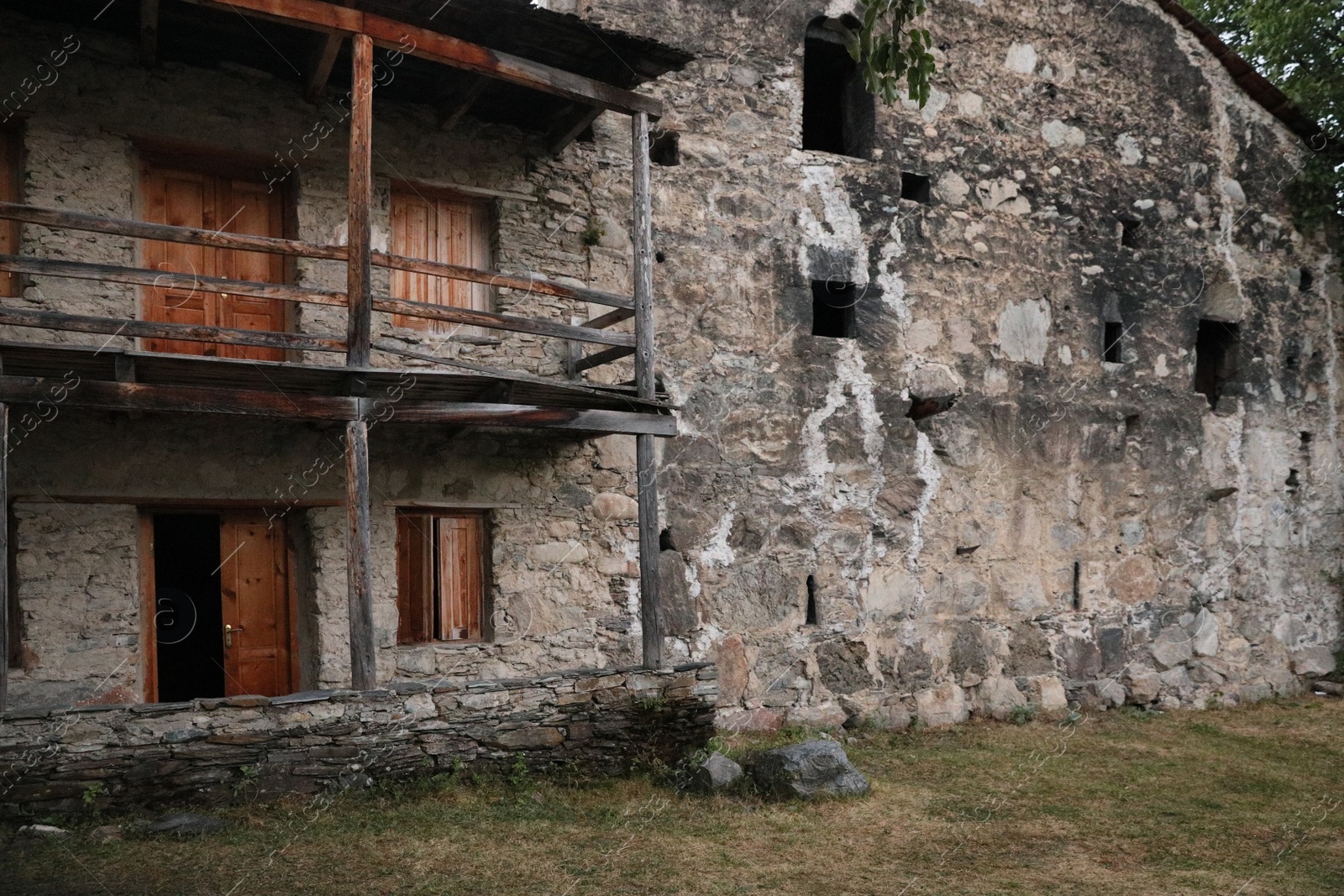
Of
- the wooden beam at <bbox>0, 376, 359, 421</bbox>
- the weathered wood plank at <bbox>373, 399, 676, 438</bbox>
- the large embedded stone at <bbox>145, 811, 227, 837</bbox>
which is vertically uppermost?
the wooden beam at <bbox>0, 376, 359, 421</bbox>

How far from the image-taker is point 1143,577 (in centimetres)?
1160

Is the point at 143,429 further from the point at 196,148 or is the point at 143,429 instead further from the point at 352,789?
the point at 352,789

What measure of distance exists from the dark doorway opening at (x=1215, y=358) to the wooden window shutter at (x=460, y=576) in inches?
327

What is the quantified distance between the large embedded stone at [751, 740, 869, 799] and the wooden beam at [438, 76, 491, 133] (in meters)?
5.01

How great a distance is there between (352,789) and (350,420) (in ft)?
7.46

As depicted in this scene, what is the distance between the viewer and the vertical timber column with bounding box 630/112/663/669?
8.05m

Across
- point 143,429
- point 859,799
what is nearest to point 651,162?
point 143,429

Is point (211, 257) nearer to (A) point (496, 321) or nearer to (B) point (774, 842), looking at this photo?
(A) point (496, 321)

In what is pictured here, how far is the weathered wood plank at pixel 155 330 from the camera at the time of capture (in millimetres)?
6184

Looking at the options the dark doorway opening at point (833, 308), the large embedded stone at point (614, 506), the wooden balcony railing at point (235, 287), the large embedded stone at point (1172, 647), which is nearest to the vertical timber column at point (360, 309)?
the wooden balcony railing at point (235, 287)

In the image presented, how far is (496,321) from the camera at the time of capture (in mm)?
7543

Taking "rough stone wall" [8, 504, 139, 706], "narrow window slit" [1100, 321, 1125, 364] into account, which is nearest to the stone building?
"rough stone wall" [8, 504, 139, 706]

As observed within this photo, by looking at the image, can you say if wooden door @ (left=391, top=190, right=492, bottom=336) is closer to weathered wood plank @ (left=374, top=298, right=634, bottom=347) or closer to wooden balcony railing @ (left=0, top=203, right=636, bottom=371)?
wooden balcony railing @ (left=0, top=203, right=636, bottom=371)

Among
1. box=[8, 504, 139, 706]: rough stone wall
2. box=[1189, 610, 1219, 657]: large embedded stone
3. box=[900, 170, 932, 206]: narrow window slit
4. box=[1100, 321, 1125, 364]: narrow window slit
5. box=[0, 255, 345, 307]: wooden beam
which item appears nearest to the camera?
box=[0, 255, 345, 307]: wooden beam
